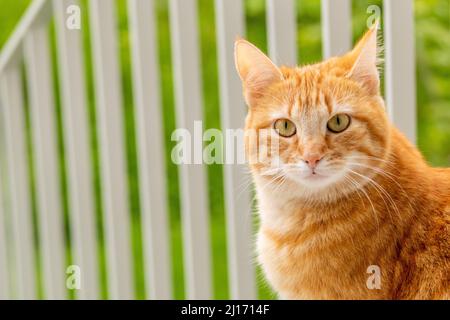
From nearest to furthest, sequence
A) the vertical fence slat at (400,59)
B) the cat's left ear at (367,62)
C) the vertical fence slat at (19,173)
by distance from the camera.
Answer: the cat's left ear at (367,62) < the vertical fence slat at (400,59) < the vertical fence slat at (19,173)

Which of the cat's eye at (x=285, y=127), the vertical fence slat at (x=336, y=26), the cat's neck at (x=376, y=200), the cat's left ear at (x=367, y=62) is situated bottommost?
the cat's neck at (x=376, y=200)

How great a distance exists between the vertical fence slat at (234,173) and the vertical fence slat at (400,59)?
22 cm

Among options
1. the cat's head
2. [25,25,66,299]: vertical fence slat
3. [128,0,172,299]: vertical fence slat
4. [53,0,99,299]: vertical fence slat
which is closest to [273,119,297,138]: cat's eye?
the cat's head

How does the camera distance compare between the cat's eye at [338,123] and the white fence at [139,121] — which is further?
the white fence at [139,121]

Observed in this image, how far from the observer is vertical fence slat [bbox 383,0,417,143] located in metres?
0.83

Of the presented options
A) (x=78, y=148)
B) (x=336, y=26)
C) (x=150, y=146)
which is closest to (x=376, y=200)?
(x=336, y=26)

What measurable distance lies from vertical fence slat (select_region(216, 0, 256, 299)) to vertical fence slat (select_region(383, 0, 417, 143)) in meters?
0.22

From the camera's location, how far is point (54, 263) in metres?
1.23

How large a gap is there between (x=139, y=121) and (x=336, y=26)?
14.3 inches

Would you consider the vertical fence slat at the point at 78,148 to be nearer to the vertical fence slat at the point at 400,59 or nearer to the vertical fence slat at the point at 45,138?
the vertical fence slat at the point at 45,138

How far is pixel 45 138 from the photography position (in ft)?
3.86

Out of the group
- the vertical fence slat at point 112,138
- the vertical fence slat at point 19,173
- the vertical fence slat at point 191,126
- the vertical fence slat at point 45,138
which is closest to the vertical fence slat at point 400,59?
the vertical fence slat at point 191,126

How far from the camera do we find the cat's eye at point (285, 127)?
757 millimetres
